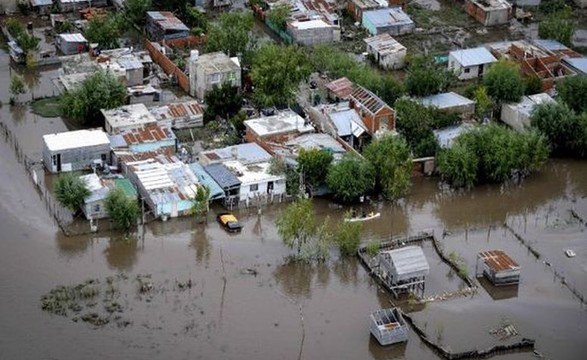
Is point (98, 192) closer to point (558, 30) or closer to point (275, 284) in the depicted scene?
point (275, 284)

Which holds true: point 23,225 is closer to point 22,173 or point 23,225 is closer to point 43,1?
point 22,173

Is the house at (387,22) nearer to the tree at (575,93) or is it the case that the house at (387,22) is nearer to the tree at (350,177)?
the tree at (575,93)

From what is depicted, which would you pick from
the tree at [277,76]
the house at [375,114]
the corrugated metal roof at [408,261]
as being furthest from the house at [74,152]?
the corrugated metal roof at [408,261]

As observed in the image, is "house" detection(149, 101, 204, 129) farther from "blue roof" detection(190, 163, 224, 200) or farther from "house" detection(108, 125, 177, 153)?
"blue roof" detection(190, 163, 224, 200)

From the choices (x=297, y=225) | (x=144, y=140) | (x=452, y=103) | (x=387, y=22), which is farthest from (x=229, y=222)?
(x=387, y=22)

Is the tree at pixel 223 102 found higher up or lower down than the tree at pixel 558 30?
lower down

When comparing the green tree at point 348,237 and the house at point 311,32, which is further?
the house at point 311,32

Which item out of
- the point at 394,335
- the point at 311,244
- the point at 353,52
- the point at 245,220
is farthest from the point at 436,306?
the point at 353,52
